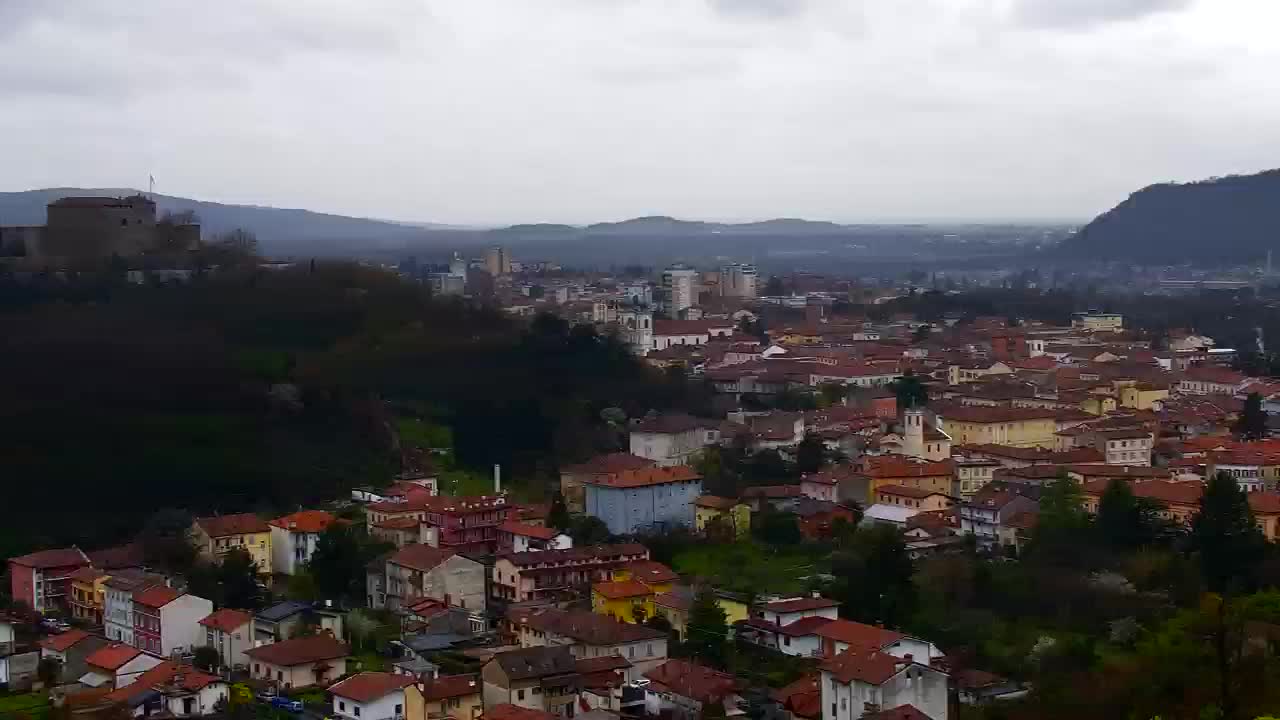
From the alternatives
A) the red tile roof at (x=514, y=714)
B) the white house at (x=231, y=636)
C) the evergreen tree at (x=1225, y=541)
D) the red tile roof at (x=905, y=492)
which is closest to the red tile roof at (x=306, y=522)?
the white house at (x=231, y=636)

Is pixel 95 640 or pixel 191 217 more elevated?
pixel 191 217

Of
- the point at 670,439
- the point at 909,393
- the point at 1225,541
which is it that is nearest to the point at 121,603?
the point at 670,439

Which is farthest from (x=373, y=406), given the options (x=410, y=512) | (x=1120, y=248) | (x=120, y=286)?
(x=1120, y=248)

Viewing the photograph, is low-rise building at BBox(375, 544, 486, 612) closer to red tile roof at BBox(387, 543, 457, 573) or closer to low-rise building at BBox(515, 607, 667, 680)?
red tile roof at BBox(387, 543, 457, 573)

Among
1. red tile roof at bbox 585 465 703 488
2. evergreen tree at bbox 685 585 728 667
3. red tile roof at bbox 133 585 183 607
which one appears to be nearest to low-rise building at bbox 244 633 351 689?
red tile roof at bbox 133 585 183 607

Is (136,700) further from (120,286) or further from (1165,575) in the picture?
(120,286)
